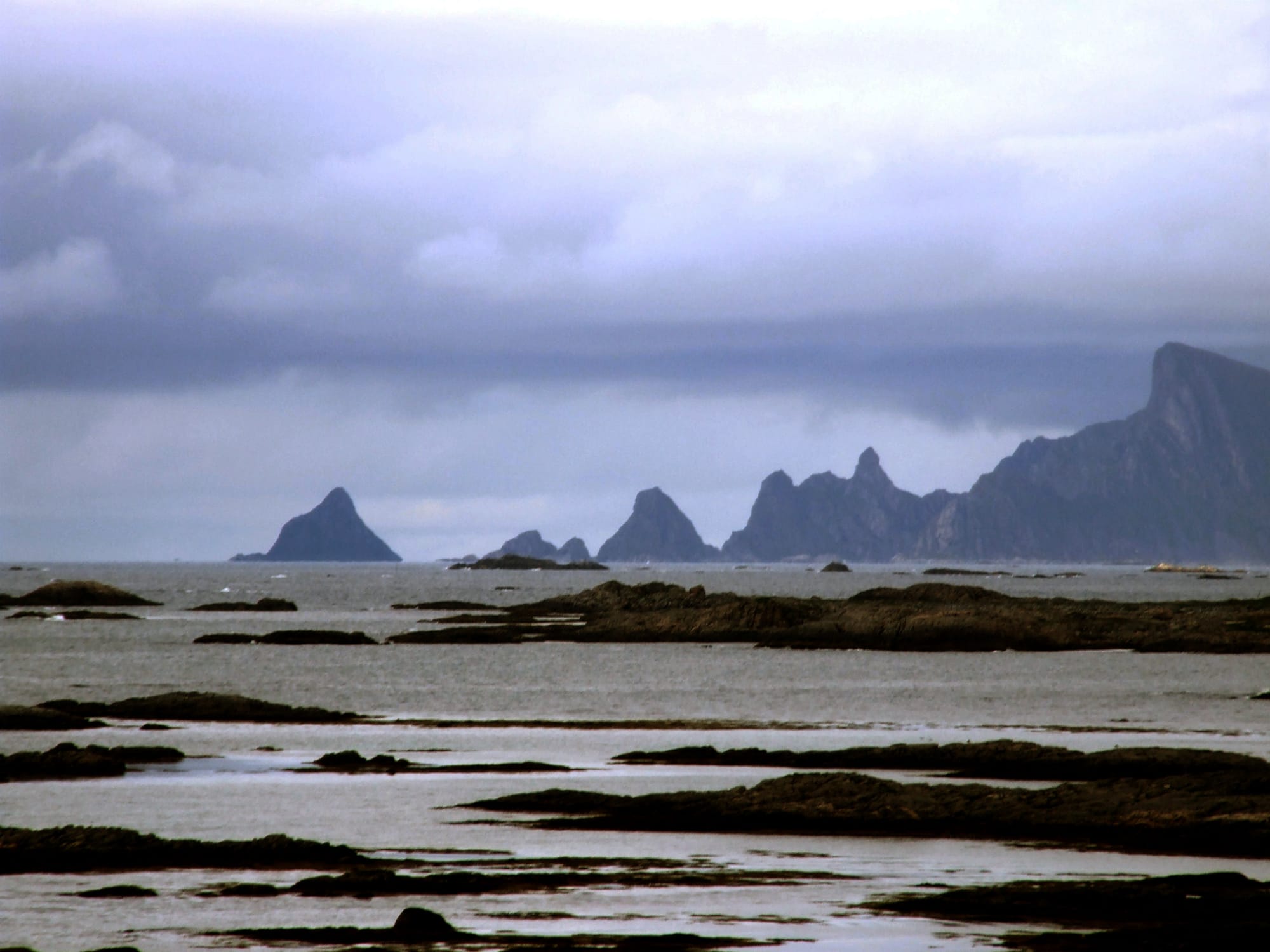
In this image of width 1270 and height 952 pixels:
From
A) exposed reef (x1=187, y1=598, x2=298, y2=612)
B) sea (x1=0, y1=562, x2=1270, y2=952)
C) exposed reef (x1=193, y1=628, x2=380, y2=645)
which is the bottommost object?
sea (x1=0, y1=562, x2=1270, y2=952)

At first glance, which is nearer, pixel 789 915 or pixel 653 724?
pixel 789 915

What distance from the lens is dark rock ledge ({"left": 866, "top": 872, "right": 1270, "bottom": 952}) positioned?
18547 millimetres

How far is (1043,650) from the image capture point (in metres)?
99.6

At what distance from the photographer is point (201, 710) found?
52969 mm

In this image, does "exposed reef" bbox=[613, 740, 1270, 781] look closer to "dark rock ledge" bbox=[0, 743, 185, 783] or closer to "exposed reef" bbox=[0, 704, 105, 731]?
"dark rock ledge" bbox=[0, 743, 185, 783]

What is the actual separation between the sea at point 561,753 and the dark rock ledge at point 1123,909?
2.11 feet

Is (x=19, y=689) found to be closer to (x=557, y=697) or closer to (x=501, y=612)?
(x=557, y=697)

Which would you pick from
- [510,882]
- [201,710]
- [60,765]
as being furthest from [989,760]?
[201,710]

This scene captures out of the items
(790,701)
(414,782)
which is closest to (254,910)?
(414,782)

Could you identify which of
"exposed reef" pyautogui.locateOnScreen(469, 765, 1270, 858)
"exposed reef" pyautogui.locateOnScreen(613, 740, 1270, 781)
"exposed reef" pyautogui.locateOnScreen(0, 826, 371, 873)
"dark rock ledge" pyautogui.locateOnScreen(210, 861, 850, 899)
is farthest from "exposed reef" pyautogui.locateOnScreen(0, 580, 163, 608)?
"dark rock ledge" pyautogui.locateOnScreen(210, 861, 850, 899)

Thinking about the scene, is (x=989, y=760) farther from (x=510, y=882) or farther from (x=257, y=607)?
(x=257, y=607)

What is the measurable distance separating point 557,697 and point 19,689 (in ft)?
64.5

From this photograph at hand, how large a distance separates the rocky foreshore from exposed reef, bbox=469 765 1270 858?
2708 inches

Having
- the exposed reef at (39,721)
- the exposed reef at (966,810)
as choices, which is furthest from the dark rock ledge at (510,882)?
the exposed reef at (39,721)
